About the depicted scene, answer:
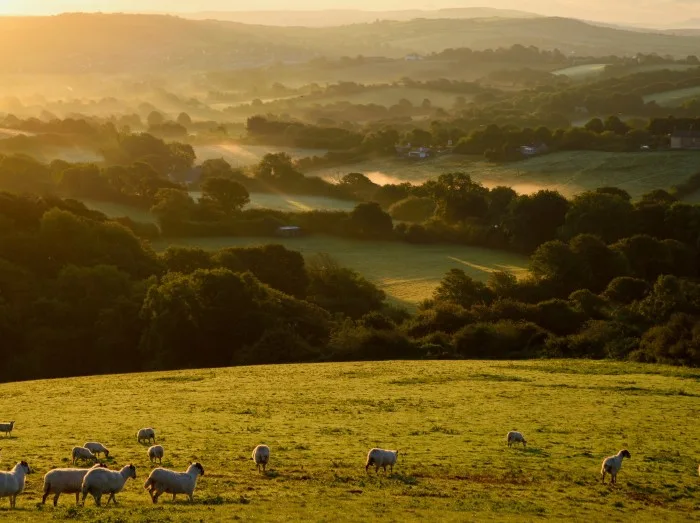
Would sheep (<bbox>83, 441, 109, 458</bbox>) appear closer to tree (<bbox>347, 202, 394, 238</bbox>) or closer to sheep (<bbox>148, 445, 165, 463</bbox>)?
sheep (<bbox>148, 445, 165, 463</bbox>)

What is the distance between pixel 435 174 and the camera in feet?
420

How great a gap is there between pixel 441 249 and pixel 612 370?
40.3 metres

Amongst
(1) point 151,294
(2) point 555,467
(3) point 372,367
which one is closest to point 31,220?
(1) point 151,294

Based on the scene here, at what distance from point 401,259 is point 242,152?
7398cm

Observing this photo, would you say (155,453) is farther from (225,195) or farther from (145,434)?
(225,195)

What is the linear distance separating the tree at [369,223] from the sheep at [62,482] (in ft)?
230

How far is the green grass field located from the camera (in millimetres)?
22078

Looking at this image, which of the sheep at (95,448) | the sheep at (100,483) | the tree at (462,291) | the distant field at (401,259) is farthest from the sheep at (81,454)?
the distant field at (401,259)

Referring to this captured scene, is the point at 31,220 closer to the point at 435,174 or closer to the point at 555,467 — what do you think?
the point at 555,467

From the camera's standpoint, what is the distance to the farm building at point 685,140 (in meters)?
131

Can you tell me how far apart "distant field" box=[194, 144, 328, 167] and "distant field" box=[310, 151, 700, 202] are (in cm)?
1226

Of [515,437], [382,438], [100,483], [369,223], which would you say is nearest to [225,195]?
[369,223]

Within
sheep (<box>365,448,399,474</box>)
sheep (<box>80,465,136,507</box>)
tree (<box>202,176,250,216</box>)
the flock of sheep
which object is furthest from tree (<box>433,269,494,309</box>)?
sheep (<box>80,465,136,507</box>)

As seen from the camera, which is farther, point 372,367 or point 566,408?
point 372,367
